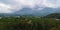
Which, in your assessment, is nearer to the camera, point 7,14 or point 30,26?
point 30,26

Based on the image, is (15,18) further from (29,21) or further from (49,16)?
(49,16)

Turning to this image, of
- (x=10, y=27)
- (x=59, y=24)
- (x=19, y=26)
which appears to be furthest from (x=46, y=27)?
(x=10, y=27)

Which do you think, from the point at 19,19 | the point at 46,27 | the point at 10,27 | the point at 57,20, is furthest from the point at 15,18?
the point at 57,20

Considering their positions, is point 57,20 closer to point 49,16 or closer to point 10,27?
point 49,16

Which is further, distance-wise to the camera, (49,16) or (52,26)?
(49,16)

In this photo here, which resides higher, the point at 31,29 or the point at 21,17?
the point at 21,17

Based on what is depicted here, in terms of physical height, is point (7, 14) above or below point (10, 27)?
above
